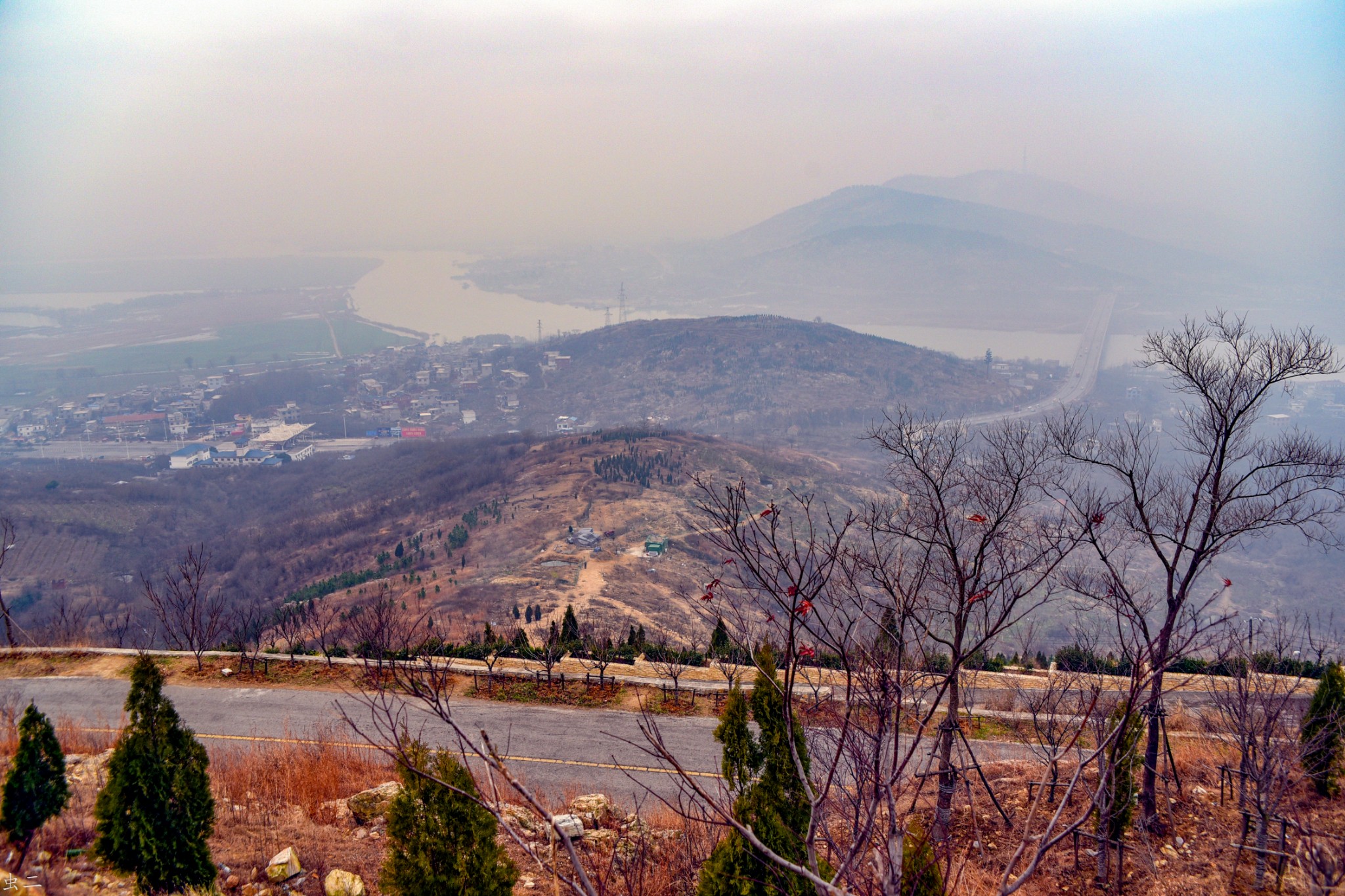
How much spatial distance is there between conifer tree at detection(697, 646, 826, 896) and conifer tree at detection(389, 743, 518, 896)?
1.67 meters

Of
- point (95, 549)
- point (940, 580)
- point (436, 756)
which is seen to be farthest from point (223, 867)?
point (95, 549)

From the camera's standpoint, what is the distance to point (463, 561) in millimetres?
39812

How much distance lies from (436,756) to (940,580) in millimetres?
4620

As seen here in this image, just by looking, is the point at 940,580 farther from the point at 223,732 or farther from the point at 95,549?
the point at 95,549

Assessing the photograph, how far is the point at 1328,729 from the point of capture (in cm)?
796

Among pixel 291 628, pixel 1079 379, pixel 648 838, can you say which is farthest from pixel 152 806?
pixel 1079 379

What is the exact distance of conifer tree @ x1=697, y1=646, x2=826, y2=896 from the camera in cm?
557

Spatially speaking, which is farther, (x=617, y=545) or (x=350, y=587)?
(x=617, y=545)

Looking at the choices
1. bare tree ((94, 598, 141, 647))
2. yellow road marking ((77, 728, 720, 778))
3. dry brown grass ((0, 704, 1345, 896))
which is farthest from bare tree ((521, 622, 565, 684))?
bare tree ((94, 598, 141, 647))

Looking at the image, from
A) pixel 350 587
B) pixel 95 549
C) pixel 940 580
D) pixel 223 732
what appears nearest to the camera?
pixel 940 580

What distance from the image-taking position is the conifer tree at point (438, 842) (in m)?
5.23

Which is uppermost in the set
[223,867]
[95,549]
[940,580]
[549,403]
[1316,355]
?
[549,403]

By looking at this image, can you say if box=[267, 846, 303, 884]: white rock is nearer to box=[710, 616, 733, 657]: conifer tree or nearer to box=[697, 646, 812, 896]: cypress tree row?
box=[697, 646, 812, 896]: cypress tree row

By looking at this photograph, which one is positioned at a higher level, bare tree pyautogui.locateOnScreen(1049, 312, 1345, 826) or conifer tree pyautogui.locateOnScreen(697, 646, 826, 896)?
bare tree pyautogui.locateOnScreen(1049, 312, 1345, 826)
